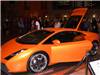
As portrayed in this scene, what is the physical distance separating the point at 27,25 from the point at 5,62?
54.8ft

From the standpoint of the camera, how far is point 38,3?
2838 centimetres

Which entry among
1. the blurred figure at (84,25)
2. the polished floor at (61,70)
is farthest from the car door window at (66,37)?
the blurred figure at (84,25)

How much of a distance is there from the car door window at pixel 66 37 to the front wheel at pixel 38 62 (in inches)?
23.7

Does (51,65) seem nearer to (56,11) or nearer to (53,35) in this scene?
(53,35)

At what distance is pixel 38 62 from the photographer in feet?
26.1

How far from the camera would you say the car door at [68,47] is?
827cm

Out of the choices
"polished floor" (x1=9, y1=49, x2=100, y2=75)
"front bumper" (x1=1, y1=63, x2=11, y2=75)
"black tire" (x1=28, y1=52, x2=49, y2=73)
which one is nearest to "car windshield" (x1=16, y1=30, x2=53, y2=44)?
"black tire" (x1=28, y1=52, x2=49, y2=73)

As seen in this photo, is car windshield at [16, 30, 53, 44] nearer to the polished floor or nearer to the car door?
the car door

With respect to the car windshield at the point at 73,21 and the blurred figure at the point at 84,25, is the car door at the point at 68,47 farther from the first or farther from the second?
the car windshield at the point at 73,21

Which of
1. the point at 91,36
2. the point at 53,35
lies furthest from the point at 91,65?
the point at 91,36

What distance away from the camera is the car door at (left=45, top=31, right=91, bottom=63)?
326 inches

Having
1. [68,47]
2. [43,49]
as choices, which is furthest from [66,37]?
[43,49]

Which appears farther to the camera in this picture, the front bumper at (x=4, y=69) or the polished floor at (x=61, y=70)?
the polished floor at (x=61, y=70)

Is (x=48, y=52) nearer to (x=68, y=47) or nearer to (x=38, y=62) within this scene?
(x=38, y=62)
